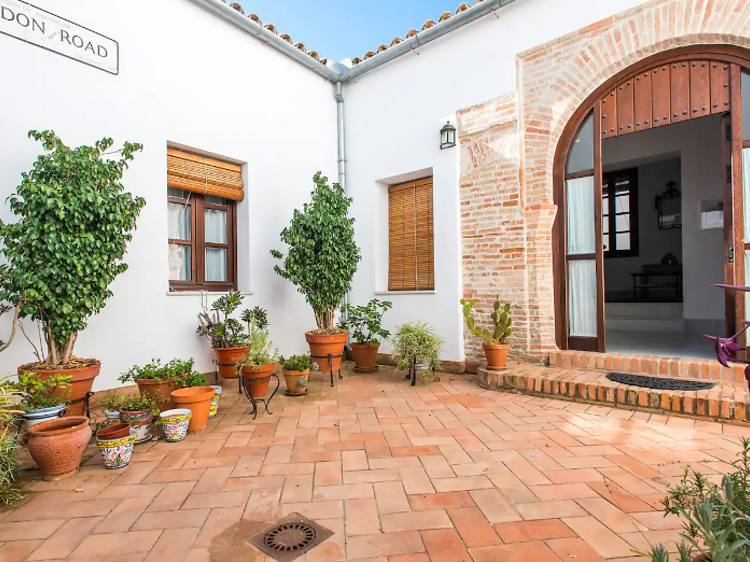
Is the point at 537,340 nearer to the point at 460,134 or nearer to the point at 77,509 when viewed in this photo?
the point at 460,134

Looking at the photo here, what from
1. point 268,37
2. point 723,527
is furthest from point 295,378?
point 268,37

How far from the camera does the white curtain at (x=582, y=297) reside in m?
4.76

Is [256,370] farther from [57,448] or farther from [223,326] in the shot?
[57,448]

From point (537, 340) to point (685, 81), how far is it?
2.91 metres

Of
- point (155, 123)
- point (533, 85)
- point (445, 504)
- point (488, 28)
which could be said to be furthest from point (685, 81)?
point (155, 123)

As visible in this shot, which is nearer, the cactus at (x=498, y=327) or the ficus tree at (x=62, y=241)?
the ficus tree at (x=62, y=241)

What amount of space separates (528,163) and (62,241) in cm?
448

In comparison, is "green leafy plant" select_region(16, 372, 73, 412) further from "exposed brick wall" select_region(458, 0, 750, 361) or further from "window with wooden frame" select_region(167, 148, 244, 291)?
"exposed brick wall" select_region(458, 0, 750, 361)

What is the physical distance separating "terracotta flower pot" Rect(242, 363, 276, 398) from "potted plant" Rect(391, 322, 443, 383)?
161 centimetres

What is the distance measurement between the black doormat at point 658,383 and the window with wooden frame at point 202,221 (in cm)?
435

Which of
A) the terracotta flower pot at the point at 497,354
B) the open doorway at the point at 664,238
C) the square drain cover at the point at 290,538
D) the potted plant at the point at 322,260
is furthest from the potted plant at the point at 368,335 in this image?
the square drain cover at the point at 290,538

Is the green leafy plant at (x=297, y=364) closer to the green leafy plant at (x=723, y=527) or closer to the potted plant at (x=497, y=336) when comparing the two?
the potted plant at (x=497, y=336)

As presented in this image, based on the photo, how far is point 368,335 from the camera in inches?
229

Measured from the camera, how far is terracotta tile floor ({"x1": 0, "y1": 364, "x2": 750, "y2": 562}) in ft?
6.20
